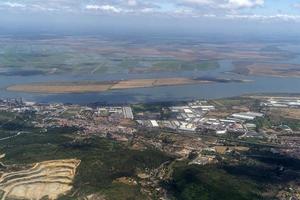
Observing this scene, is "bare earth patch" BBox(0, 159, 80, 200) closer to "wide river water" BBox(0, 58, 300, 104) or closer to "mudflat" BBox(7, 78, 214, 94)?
"wide river water" BBox(0, 58, 300, 104)

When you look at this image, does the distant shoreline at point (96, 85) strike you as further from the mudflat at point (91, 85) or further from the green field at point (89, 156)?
the green field at point (89, 156)

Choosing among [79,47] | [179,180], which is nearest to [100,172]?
[179,180]

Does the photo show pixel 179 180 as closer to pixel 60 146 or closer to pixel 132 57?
pixel 60 146

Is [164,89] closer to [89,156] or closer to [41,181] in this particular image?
[89,156]

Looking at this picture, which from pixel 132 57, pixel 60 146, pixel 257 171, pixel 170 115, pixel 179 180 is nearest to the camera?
pixel 179 180

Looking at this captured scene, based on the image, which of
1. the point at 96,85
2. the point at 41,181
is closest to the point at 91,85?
the point at 96,85
